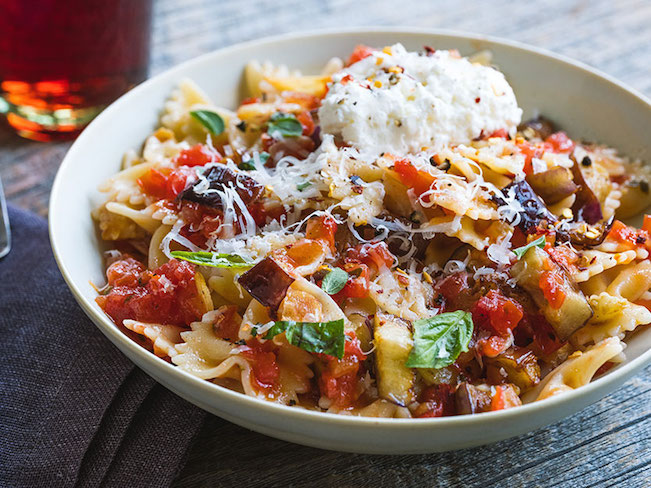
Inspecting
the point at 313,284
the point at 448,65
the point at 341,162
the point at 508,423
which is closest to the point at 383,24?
the point at 448,65

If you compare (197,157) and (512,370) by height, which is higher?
(512,370)

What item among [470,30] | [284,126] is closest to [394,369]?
[284,126]

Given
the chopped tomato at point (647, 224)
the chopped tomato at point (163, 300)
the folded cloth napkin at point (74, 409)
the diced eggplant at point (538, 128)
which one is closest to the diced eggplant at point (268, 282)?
the chopped tomato at point (163, 300)

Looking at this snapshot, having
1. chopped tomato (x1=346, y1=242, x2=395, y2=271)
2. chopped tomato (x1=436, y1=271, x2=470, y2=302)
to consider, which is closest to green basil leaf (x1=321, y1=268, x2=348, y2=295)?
chopped tomato (x1=346, y1=242, x2=395, y2=271)

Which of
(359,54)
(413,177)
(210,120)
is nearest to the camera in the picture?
(413,177)

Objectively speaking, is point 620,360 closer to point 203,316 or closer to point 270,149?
point 203,316

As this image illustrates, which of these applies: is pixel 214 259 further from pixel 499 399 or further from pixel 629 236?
pixel 629 236

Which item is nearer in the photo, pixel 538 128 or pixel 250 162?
pixel 250 162

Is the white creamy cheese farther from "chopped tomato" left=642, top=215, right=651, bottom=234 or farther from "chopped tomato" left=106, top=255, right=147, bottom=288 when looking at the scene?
"chopped tomato" left=106, top=255, right=147, bottom=288
